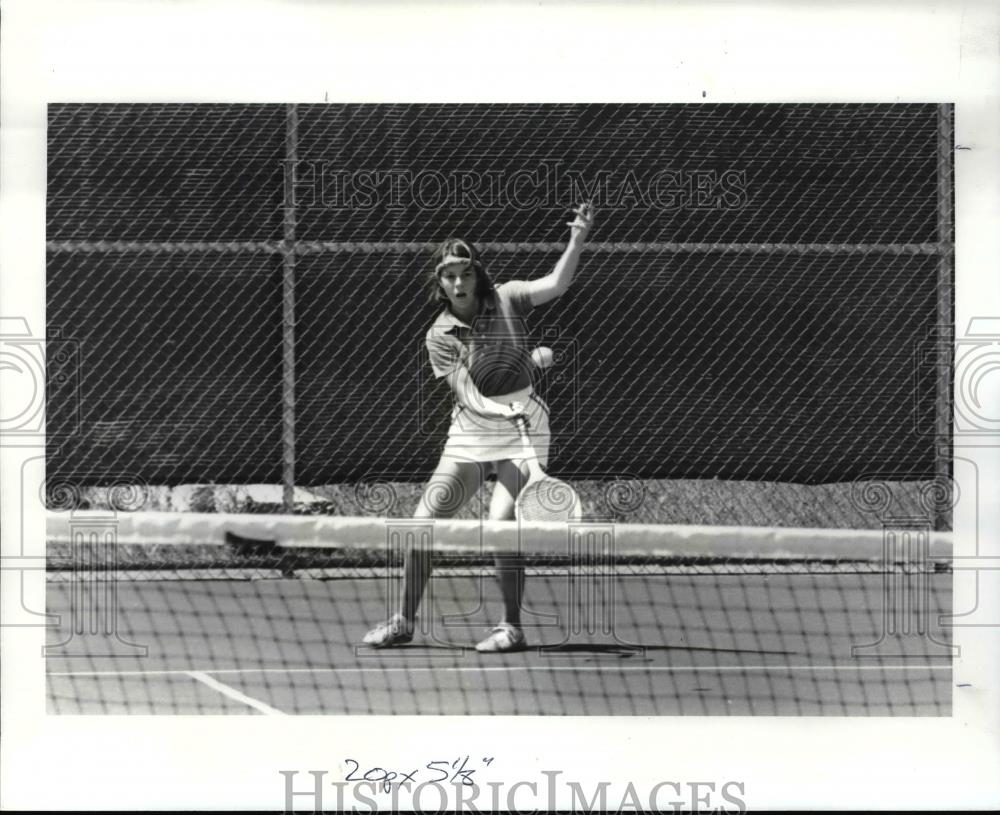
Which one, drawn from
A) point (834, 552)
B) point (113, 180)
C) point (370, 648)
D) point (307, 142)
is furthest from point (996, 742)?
point (113, 180)

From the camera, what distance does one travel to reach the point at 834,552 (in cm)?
532

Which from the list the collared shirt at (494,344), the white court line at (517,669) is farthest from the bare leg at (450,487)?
the white court line at (517,669)

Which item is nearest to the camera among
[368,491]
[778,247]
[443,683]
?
[443,683]

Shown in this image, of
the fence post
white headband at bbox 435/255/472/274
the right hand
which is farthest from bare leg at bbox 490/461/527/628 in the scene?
the fence post

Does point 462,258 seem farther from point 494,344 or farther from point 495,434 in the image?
point 495,434

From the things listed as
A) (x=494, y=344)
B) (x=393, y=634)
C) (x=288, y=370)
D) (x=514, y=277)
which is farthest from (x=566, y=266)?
(x=393, y=634)

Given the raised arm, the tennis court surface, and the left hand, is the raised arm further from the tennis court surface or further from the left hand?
the tennis court surface

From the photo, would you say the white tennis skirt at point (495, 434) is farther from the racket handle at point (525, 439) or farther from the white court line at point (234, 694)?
the white court line at point (234, 694)

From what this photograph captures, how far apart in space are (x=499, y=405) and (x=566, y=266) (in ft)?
2.54

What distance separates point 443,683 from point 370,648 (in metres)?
0.39

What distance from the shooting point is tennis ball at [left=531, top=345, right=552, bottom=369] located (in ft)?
16.6

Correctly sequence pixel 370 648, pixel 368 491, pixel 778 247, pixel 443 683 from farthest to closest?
Result: 1. pixel 368 491
2. pixel 778 247
3. pixel 370 648
4. pixel 443 683

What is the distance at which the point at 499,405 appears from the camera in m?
4.90

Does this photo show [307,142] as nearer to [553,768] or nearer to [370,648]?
[370,648]
